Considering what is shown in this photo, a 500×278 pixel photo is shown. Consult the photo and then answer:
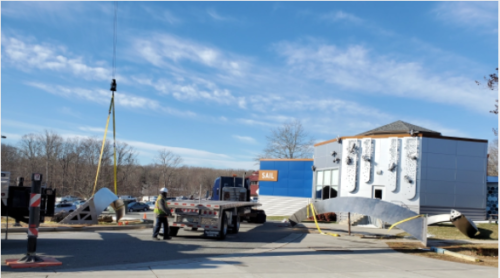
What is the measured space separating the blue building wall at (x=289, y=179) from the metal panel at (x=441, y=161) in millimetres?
12715

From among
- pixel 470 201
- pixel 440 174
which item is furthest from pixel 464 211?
pixel 440 174

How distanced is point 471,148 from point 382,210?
1416 centimetres

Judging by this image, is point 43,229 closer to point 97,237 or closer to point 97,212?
point 97,237

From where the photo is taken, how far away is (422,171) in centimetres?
2655

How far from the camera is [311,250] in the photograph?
13367 mm

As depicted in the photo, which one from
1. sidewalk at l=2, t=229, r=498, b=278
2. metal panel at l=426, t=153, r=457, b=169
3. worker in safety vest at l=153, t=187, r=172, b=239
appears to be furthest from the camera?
metal panel at l=426, t=153, r=457, b=169

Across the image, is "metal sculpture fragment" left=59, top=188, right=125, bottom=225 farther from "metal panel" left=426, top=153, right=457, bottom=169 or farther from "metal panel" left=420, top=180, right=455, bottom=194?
"metal panel" left=426, top=153, right=457, bottom=169

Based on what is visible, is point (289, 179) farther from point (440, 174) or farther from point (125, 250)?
point (125, 250)

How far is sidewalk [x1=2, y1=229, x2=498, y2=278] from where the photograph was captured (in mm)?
8547

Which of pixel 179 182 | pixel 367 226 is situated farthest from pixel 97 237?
pixel 179 182

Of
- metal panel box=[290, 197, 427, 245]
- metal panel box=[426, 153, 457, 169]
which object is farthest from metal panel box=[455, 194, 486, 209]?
metal panel box=[290, 197, 427, 245]

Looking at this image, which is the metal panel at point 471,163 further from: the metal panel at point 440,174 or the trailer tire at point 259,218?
the trailer tire at point 259,218

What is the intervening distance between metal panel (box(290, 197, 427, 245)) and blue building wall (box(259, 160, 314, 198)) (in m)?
19.1

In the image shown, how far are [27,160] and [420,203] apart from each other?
2717 inches
